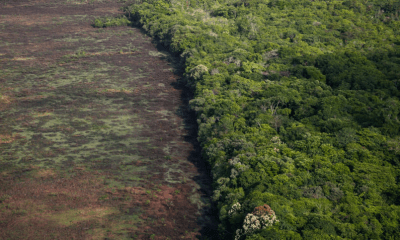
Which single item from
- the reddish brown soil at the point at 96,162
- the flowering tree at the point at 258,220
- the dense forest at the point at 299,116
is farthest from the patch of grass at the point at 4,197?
the flowering tree at the point at 258,220

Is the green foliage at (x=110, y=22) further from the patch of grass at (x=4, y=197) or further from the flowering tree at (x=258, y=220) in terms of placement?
the flowering tree at (x=258, y=220)

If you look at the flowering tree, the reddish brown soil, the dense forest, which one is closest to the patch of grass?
the reddish brown soil

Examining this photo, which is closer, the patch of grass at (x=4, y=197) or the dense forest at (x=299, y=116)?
the dense forest at (x=299, y=116)

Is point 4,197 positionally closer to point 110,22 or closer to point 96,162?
point 96,162

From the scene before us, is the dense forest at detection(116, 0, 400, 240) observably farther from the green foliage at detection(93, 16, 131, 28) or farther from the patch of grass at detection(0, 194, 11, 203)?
the patch of grass at detection(0, 194, 11, 203)

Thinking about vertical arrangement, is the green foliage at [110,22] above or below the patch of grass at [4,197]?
below
